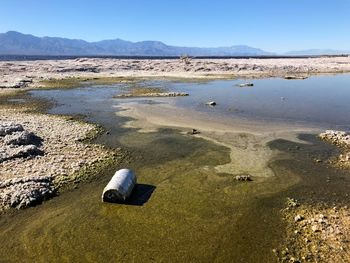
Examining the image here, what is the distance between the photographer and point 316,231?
16.8m

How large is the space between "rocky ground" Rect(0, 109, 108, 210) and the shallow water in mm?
1506

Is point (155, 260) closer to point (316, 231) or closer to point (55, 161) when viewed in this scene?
point (316, 231)

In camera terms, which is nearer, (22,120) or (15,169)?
(15,169)

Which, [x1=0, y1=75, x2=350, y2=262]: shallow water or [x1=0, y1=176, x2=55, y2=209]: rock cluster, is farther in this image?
[x1=0, y1=176, x2=55, y2=209]: rock cluster

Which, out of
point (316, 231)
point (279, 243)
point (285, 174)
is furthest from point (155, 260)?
point (285, 174)

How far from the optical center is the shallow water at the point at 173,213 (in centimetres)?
1585

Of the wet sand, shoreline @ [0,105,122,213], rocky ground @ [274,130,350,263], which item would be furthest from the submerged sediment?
shoreline @ [0,105,122,213]

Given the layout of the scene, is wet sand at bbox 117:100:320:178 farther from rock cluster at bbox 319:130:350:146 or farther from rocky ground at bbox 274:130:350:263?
rocky ground at bbox 274:130:350:263

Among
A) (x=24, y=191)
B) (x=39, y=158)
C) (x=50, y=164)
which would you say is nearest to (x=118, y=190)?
(x=24, y=191)

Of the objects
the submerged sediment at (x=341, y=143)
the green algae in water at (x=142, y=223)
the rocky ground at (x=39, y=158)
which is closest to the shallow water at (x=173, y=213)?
the green algae in water at (x=142, y=223)

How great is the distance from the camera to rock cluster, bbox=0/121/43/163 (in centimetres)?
2689

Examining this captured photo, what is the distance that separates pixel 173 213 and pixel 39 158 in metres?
13.2

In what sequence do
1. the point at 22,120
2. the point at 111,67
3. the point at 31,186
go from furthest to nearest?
the point at 111,67 < the point at 22,120 < the point at 31,186

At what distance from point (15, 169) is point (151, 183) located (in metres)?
9.85
